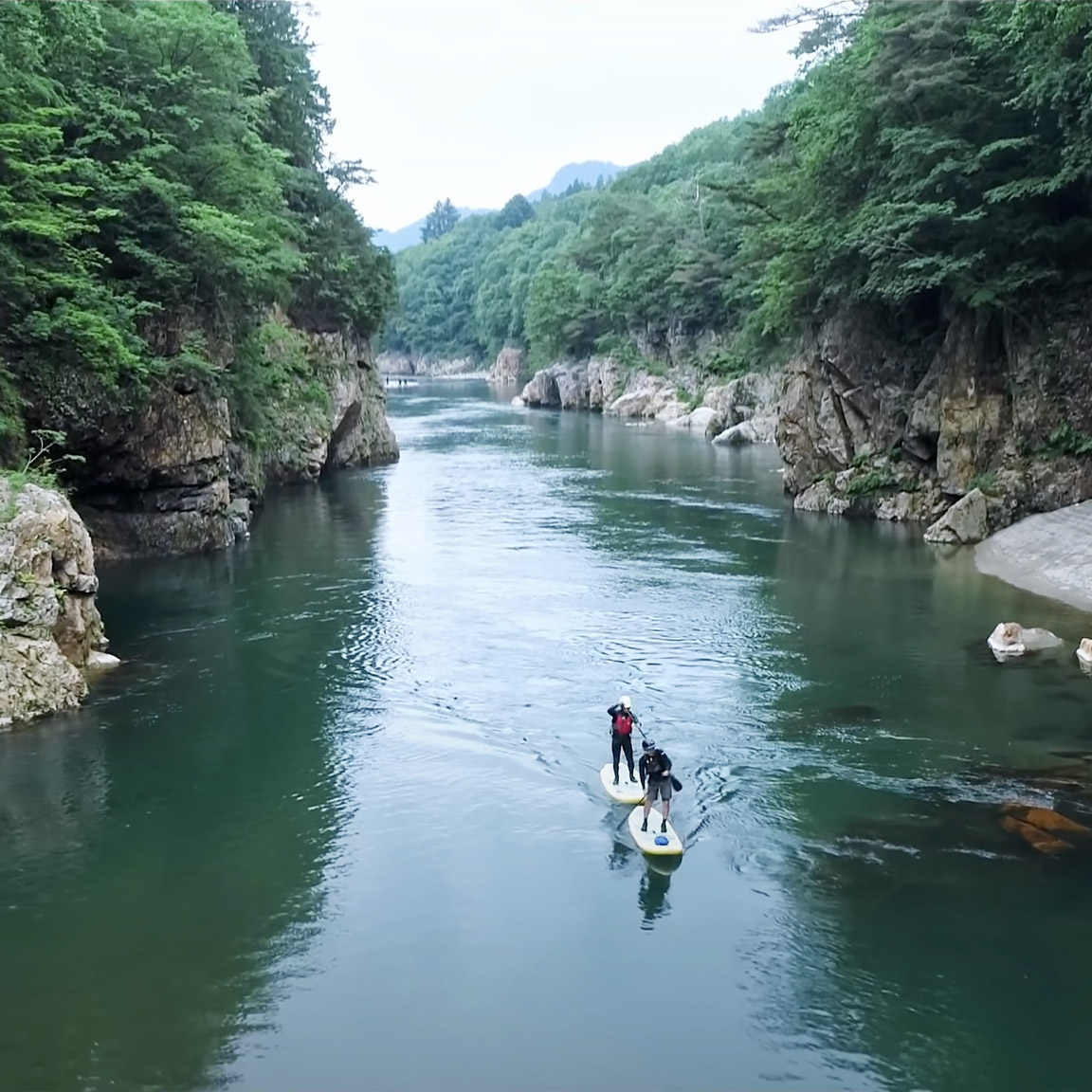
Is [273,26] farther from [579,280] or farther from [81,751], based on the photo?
[579,280]

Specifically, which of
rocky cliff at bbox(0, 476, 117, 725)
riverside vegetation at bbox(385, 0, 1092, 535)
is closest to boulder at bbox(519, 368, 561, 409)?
riverside vegetation at bbox(385, 0, 1092, 535)

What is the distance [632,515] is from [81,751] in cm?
2567

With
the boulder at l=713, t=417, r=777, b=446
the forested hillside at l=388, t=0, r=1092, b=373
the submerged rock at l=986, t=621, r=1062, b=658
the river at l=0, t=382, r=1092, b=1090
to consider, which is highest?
the forested hillside at l=388, t=0, r=1092, b=373

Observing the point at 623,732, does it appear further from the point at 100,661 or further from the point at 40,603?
the point at 100,661

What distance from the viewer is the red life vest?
15602mm

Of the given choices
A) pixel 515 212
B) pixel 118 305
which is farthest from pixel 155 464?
pixel 515 212

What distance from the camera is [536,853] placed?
555 inches

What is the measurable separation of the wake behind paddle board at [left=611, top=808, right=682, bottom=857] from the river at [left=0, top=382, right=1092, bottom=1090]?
0.24 m

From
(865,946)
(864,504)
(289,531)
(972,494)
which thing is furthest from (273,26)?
(865,946)

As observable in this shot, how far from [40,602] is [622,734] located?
1034 cm

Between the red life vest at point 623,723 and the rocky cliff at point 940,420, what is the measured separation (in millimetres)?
20820

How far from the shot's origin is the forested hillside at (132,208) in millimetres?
23297

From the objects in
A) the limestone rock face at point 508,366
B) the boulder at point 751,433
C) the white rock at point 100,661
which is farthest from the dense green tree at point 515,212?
the white rock at point 100,661

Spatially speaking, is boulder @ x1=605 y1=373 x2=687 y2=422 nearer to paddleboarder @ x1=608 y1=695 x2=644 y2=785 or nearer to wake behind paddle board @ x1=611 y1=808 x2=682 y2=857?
paddleboarder @ x1=608 y1=695 x2=644 y2=785
